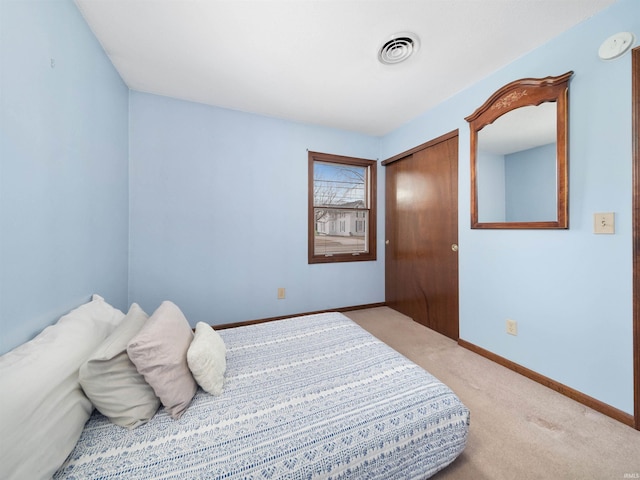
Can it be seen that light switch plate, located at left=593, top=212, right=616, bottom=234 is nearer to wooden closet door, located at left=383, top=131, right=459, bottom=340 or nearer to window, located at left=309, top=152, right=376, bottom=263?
wooden closet door, located at left=383, top=131, right=459, bottom=340

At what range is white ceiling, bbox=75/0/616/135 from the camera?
1.46m

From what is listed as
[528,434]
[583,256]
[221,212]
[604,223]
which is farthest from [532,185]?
[221,212]

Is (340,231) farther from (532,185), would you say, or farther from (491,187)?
(532,185)

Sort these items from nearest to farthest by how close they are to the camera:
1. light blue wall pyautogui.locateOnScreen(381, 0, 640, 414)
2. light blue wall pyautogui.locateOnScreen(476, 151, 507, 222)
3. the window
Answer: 1. light blue wall pyautogui.locateOnScreen(381, 0, 640, 414)
2. light blue wall pyautogui.locateOnScreen(476, 151, 507, 222)
3. the window

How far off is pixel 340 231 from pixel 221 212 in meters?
1.60

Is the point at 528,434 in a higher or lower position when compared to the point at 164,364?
lower

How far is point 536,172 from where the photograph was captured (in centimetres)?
183

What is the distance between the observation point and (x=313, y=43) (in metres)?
1.73

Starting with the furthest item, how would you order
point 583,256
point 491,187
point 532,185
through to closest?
point 491,187 → point 532,185 → point 583,256

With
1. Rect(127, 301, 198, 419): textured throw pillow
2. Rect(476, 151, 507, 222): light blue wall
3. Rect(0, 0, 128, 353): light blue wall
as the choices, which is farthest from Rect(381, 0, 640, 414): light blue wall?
Rect(0, 0, 128, 353): light blue wall

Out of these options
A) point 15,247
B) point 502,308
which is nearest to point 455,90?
point 502,308

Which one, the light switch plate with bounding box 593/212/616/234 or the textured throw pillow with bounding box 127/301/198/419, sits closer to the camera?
the textured throw pillow with bounding box 127/301/198/419

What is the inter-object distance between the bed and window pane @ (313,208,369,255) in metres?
2.02

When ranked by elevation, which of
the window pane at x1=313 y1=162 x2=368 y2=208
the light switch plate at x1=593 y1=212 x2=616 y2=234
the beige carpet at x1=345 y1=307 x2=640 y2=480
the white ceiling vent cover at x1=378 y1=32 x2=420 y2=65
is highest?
the white ceiling vent cover at x1=378 y1=32 x2=420 y2=65
